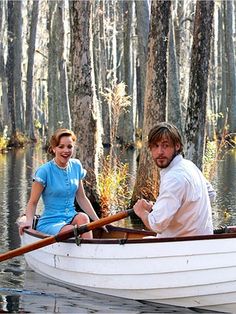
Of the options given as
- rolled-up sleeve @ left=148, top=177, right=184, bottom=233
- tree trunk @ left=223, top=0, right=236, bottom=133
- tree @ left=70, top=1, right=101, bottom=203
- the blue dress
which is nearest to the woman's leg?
the blue dress

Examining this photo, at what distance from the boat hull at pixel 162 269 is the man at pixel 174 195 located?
0.23 meters

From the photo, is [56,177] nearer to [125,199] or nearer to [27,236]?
[27,236]

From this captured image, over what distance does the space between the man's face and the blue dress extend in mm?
2062

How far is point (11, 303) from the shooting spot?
682 centimetres

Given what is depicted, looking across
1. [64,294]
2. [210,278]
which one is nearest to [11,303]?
[64,294]

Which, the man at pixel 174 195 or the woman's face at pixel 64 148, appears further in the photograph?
the woman's face at pixel 64 148

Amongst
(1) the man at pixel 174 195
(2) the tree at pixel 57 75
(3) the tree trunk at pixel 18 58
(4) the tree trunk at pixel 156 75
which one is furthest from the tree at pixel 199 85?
(3) the tree trunk at pixel 18 58

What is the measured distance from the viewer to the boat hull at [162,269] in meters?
6.02

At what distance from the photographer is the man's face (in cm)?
616

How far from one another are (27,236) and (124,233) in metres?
1.09

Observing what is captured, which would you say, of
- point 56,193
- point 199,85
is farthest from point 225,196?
point 56,193

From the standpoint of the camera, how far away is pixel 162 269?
633cm

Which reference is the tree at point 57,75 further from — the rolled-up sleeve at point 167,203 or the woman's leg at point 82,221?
the rolled-up sleeve at point 167,203

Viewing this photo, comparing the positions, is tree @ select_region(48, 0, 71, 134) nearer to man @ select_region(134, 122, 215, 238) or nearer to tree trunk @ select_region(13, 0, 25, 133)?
tree trunk @ select_region(13, 0, 25, 133)
